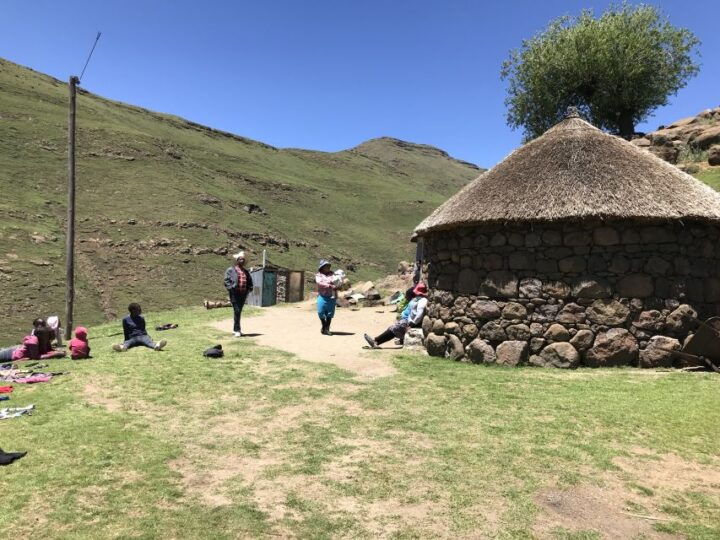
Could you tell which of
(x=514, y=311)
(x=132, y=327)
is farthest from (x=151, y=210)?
(x=514, y=311)

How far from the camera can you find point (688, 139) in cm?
2506

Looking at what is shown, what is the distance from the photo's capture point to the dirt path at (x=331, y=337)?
996 cm

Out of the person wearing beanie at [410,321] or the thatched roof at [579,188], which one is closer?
the thatched roof at [579,188]

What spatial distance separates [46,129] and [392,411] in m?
54.3

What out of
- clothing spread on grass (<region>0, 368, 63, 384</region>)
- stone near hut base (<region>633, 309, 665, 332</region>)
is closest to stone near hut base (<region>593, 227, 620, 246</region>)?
stone near hut base (<region>633, 309, 665, 332</region>)

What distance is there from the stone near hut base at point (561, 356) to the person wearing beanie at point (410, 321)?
9.86 ft

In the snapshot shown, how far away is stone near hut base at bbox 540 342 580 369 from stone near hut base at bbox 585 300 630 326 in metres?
0.71

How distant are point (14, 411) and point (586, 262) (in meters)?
8.99

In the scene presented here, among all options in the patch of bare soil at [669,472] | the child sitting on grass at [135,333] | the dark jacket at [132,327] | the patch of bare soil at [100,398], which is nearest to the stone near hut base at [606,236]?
the patch of bare soil at [669,472]

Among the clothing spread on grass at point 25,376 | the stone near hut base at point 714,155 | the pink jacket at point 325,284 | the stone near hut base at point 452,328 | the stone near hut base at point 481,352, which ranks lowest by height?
the clothing spread on grass at point 25,376

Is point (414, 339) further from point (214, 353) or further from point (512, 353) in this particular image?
point (214, 353)

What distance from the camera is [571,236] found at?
9.27m

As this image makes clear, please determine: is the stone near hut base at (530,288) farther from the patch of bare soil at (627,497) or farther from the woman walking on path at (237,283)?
the woman walking on path at (237,283)

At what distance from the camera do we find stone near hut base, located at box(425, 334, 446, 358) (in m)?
10.6
